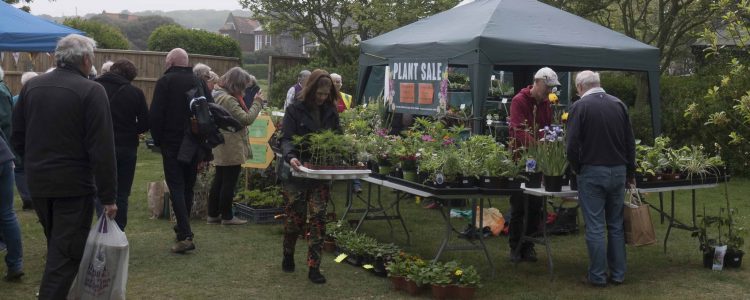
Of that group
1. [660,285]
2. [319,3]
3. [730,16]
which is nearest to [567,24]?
[660,285]

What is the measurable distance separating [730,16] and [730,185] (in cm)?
824

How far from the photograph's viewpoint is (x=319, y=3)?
2212 cm

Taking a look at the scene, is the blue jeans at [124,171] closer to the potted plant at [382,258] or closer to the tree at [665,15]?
the potted plant at [382,258]

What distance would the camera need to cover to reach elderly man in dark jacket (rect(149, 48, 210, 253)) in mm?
6352

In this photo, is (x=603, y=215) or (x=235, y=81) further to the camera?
(x=235, y=81)

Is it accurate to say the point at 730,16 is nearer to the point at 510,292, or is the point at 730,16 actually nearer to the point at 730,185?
the point at 510,292

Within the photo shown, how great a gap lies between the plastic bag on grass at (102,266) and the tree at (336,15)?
56.0 feet

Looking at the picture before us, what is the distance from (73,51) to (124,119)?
1.91m

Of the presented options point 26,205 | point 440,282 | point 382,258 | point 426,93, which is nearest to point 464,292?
point 440,282

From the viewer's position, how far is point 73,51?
420cm

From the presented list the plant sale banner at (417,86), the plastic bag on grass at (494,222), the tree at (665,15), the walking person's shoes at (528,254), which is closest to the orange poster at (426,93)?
the plant sale banner at (417,86)

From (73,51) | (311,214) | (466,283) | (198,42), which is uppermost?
(198,42)

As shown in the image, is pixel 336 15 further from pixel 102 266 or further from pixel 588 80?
pixel 102 266

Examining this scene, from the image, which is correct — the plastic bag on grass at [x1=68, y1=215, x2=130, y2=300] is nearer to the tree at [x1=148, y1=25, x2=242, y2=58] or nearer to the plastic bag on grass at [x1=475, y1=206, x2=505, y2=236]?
the plastic bag on grass at [x1=475, y1=206, x2=505, y2=236]
